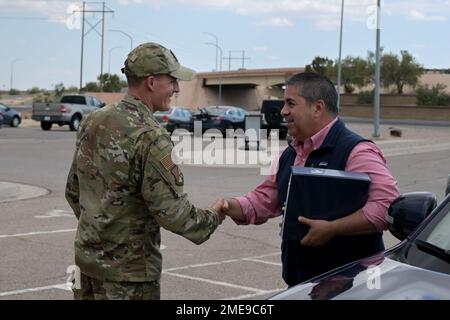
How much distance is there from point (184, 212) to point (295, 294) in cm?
76

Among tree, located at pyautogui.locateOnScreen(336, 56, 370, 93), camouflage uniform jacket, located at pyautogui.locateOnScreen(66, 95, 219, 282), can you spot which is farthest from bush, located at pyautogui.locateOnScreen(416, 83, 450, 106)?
camouflage uniform jacket, located at pyautogui.locateOnScreen(66, 95, 219, 282)

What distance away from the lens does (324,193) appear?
139 inches

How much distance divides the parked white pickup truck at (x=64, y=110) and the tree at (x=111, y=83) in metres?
76.3

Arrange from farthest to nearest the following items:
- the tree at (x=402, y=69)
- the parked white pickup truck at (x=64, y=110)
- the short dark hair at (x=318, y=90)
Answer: the tree at (x=402, y=69), the parked white pickup truck at (x=64, y=110), the short dark hair at (x=318, y=90)

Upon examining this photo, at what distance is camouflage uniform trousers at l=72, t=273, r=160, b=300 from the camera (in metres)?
3.53

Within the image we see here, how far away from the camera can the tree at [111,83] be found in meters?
119

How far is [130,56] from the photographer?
3.64 metres

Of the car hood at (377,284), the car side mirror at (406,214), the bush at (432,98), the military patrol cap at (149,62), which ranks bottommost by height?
the car hood at (377,284)

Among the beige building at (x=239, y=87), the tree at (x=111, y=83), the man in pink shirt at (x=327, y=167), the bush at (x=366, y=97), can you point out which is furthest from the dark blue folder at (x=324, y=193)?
the tree at (x=111, y=83)

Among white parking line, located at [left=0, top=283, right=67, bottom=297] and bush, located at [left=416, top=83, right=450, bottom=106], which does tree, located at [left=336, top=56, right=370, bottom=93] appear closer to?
bush, located at [left=416, top=83, right=450, bottom=106]

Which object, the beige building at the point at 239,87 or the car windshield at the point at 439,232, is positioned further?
the beige building at the point at 239,87

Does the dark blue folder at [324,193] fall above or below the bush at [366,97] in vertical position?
below

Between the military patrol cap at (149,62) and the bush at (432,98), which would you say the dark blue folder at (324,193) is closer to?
the military patrol cap at (149,62)

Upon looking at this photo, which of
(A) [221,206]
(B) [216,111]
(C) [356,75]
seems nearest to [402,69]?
(C) [356,75]
